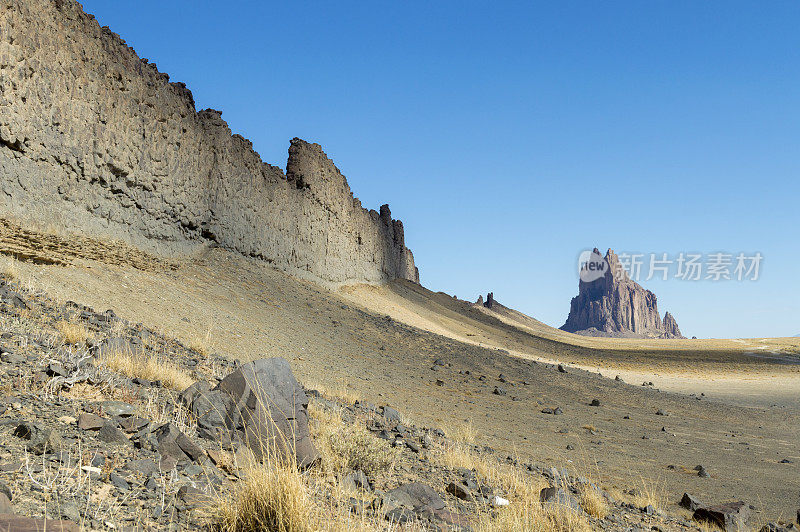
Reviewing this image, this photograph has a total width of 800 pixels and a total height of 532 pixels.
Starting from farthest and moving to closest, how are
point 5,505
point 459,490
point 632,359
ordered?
point 632,359
point 459,490
point 5,505

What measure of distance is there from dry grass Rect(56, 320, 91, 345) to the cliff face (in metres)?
4.90

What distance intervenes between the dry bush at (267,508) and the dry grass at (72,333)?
4169 millimetres

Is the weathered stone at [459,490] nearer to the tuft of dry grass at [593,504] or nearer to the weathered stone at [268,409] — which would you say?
the tuft of dry grass at [593,504]

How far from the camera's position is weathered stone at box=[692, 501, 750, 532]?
5719 mm

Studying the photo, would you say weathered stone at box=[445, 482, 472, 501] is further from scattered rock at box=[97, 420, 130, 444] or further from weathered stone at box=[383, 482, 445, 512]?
scattered rock at box=[97, 420, 130, 444]

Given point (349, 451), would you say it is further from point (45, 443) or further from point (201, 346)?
point (201, 346)

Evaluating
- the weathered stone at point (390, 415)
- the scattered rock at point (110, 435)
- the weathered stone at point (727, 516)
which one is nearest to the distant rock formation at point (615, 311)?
the weathered stone at point (390, 415)

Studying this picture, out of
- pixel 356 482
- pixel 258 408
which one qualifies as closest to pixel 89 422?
pixel 258 408

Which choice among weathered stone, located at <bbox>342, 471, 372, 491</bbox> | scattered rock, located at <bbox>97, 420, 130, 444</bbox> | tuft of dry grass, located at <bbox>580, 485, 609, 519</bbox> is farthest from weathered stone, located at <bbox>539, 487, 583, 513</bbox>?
scattered rock, located at <bbox>97, 420, 130, 444</bbox>

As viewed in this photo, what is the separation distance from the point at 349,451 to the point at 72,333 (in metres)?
3.95

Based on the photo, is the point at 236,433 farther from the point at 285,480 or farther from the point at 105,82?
the point at 105,82

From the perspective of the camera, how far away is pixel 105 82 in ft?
40.3

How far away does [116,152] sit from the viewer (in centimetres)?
1265

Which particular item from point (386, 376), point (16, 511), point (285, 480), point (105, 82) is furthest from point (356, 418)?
point (105, 82)
